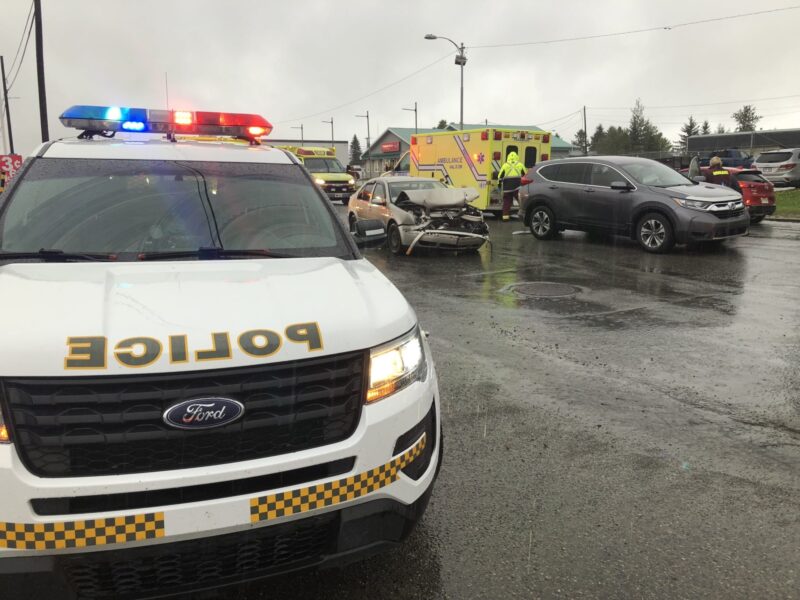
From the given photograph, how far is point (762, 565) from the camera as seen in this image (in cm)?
268

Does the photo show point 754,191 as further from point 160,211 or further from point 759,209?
point 160,211

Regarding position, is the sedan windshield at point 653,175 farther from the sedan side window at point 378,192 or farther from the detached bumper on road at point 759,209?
the sedan side window at point 378,192

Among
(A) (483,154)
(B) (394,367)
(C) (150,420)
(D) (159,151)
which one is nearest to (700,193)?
(A) (483,154)

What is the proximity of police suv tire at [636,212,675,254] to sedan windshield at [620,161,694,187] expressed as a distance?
748 mm

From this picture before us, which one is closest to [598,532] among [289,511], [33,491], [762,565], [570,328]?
[762,565]

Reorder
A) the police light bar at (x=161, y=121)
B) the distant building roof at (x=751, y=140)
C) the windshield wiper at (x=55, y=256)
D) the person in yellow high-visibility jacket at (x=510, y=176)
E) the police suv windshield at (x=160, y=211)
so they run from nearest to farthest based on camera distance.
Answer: the windshield wiper at (x=55, y=256), the police suv windshield at (x=160, y=211), the police light bar at (x=161, y=121), the person in yellow high-visibility jacket at (x=510, y=176), the distant building roof at (x=751, y=140)

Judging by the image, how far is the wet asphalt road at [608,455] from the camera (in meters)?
2.62

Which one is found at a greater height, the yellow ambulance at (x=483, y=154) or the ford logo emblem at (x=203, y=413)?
the yellow ambulance at (x=483, y=154)

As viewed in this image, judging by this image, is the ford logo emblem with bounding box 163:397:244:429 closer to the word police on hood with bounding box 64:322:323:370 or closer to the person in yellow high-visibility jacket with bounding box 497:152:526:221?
the word police on hood with bounding box 64:322:323:370

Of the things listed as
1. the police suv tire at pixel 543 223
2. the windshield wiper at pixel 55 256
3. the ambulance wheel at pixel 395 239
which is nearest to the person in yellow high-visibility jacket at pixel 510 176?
the police suv tire at pixel 543 223

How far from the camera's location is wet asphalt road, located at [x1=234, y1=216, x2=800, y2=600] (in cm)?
262

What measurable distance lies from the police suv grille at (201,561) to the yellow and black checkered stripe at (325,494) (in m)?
0.05

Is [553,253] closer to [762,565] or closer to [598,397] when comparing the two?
[598,397]

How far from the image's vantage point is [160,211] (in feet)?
11.3
